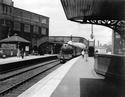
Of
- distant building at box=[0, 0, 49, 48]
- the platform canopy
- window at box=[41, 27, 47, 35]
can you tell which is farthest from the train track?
window at box=[41, 27, 47, 35]

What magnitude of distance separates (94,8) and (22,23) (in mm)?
66950

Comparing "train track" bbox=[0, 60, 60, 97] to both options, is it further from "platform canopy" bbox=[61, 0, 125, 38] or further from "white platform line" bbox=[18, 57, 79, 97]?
"platform canopy" bbox=[61, 0, 125, 38]

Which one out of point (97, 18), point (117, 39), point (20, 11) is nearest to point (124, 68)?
point (97, 18)

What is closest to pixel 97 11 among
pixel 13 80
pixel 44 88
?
pixel 44 88

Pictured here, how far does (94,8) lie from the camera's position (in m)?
11.1

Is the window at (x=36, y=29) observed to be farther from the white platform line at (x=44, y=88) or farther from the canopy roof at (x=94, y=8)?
the canopy roof at (x=94, y=8)

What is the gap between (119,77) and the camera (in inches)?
483

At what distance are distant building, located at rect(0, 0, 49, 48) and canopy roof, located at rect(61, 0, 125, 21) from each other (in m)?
53.5

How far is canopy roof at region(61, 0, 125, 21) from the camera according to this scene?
9.86 m

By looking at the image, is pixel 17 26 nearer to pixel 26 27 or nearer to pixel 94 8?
pixel 26 27

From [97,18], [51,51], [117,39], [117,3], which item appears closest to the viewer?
[117,3]

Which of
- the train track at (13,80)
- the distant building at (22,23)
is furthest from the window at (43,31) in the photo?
the train track at (13,80)

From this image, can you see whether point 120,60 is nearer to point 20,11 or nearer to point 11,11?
point 11,11

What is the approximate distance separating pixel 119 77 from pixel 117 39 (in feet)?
156
